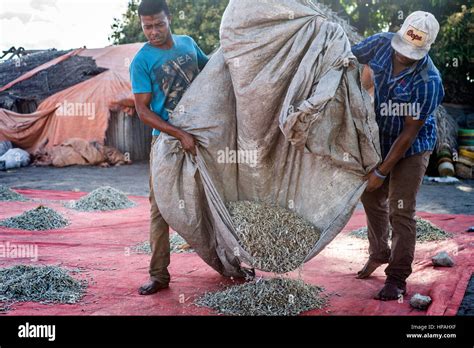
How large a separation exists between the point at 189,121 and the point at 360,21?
10.5 m

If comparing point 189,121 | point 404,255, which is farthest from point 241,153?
point 404,255

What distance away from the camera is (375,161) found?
3121 mm

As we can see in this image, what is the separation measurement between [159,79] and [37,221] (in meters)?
2.81

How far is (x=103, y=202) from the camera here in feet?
21.7

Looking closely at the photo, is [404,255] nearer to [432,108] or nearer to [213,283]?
[432,108]

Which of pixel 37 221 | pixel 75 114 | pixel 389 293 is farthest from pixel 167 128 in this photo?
pixel 75 114

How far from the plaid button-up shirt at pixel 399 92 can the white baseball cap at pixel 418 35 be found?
0.10m

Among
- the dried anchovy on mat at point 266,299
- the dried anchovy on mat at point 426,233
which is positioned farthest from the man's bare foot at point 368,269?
the dried anchovy on mat at point 426,233

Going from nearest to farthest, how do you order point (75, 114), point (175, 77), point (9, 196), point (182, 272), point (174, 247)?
point (175, 77), point (182, 272), point (174, 247), point (9, 196), point (75, 114)

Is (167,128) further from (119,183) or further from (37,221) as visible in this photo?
(119,183)

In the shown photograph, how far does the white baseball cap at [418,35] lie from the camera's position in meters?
3.02

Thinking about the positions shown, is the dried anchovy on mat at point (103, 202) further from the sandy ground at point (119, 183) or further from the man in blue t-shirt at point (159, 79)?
the man in blue t-shirt at point (159, 79)

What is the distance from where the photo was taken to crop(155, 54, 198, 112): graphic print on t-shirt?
10.7 feet
